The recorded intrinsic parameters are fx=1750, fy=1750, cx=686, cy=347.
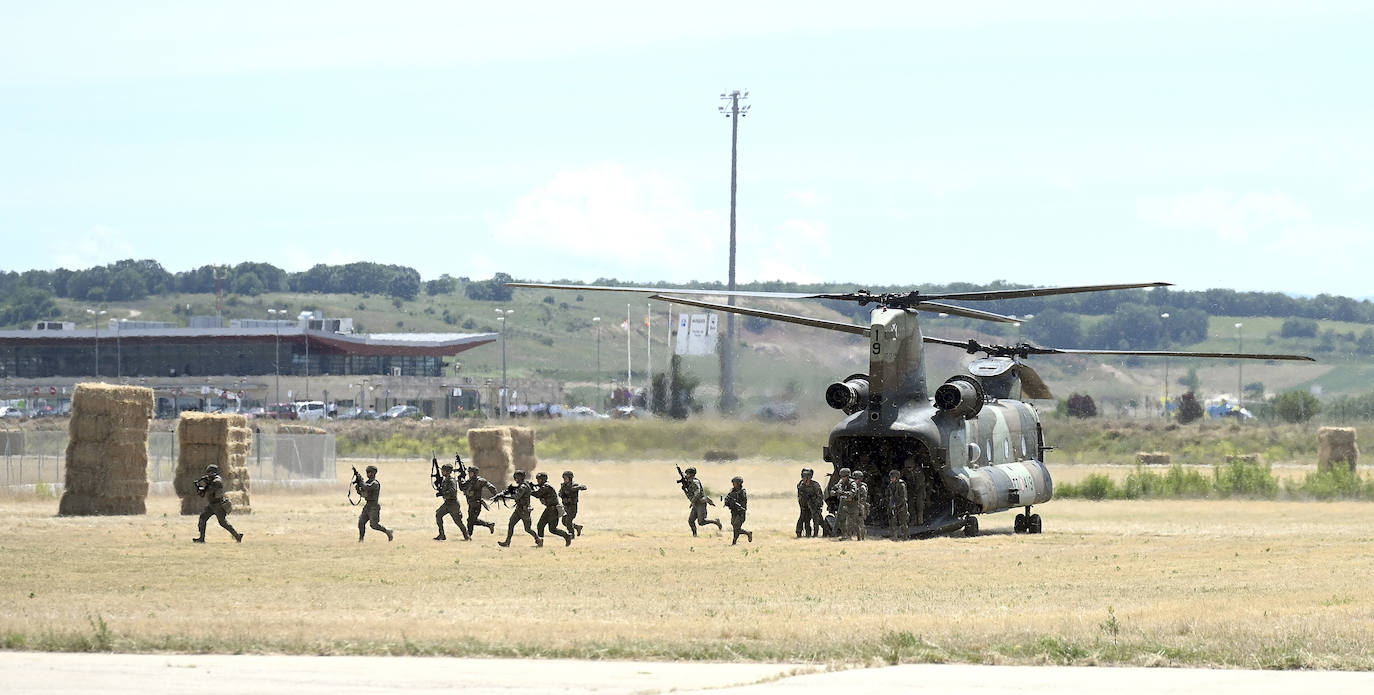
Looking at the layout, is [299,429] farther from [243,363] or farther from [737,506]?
[243,363]

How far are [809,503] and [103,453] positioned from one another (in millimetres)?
15470

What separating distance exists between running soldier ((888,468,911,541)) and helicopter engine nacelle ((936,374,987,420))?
1.45 meters

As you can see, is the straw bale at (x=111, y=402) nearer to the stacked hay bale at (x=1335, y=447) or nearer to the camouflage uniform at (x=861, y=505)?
the camouflage uniform at (x=861, y=505)

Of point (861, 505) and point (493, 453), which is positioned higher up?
point (861, 505)

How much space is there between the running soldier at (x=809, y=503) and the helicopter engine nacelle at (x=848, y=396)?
52.3 inches

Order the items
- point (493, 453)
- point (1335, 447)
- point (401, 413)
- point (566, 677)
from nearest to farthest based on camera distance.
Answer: point (566, 677)
point (493, 453)
point (1335, 447)
point (401, 413)

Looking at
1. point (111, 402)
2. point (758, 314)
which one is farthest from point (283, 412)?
point (758, 314)

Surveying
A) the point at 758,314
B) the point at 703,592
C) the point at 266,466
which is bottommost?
the point at 266,466

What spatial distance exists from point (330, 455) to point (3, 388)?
80.9 metres

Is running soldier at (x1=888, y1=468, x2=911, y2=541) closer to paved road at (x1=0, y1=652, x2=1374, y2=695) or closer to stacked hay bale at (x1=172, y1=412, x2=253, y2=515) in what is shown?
paved road at (x1=0, y1=652, x2=1374, y2=695)

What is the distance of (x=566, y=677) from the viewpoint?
14125mm

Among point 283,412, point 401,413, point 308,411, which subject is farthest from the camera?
point 283,412

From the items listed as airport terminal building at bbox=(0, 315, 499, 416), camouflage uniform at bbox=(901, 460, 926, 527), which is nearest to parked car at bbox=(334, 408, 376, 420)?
airport terminal building at bbox=(0, 315, 499, 416)

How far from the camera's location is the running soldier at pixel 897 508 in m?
30.0
